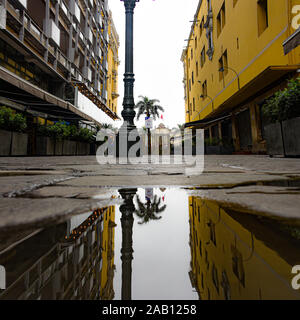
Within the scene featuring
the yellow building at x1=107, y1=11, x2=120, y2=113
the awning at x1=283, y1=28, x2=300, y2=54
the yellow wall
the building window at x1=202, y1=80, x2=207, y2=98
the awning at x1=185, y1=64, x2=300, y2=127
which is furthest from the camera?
the yellow building at x1=107, y1=11, x2=120, y2=113

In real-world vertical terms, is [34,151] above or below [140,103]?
below

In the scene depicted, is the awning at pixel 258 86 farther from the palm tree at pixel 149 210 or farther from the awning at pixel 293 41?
the palm tree at pixel 149 210

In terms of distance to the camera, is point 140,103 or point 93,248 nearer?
point 93,248

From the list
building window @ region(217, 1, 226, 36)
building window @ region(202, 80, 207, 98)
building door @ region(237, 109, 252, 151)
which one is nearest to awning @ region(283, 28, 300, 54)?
building door @ region(237, 109, 252, 151)

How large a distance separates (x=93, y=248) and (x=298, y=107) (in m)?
5.78

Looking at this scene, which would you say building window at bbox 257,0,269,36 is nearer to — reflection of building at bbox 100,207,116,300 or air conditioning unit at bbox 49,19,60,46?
air conditioning unit at bbox 49,19,60,46

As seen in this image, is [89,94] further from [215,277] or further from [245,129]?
[215,277]

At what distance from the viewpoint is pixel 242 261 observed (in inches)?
16.1

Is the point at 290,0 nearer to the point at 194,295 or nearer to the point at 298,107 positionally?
the point at 298,107

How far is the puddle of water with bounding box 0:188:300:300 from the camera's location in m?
0.36

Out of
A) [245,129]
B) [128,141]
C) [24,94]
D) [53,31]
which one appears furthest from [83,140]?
[245,129]

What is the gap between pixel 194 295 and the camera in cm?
37

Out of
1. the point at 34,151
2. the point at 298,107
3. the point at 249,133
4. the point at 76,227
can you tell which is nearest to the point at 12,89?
the point at 34,151

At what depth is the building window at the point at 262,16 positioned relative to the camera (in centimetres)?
976
